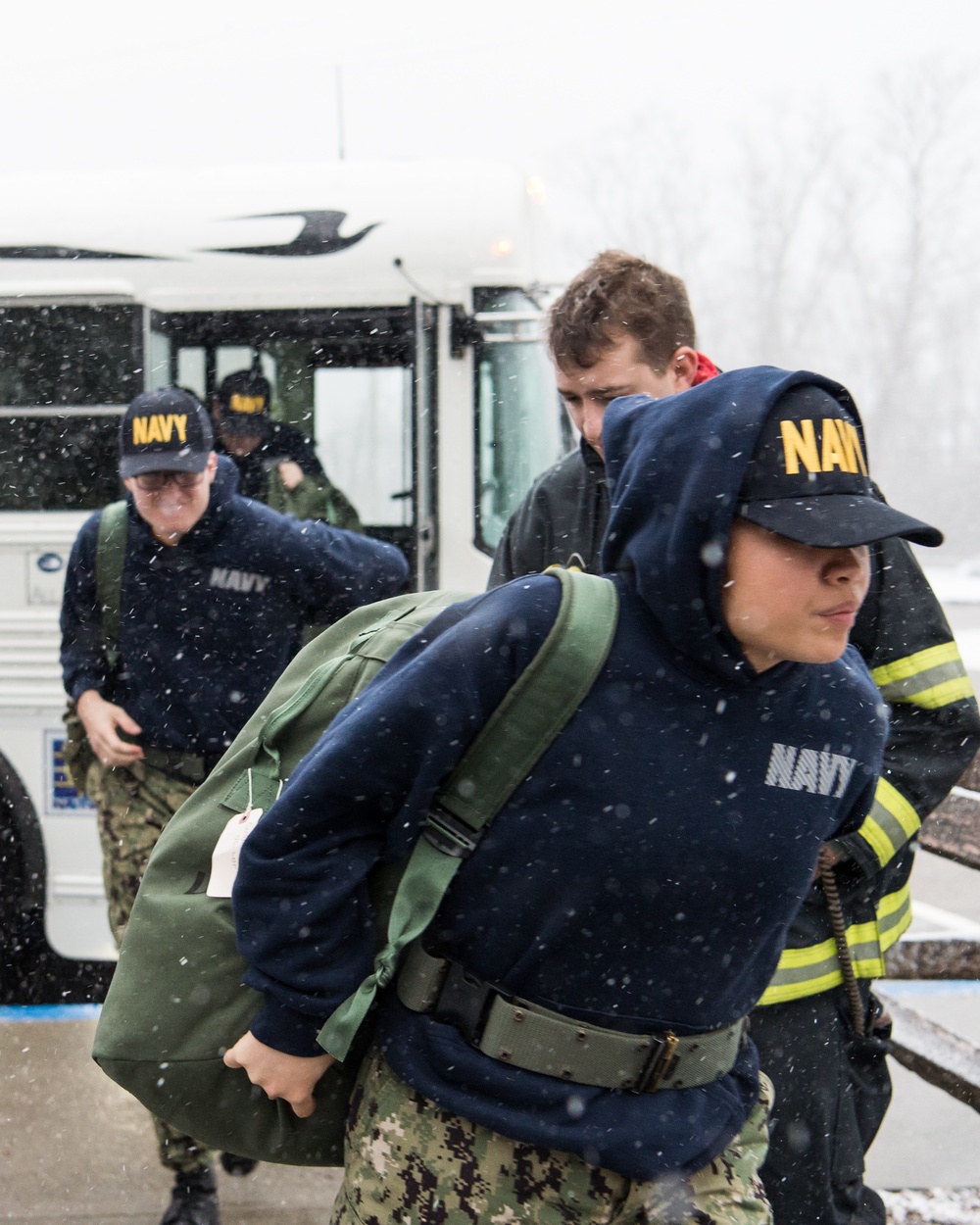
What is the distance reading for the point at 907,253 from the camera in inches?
1421

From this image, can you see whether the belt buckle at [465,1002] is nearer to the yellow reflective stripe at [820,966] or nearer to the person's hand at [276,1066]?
the person's hand at [276,1066]

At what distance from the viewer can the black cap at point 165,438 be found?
355cm

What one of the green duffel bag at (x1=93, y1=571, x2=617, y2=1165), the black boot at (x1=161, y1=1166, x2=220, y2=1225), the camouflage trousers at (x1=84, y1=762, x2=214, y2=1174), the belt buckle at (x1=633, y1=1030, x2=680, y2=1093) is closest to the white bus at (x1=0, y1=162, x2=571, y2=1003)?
the camouflage trousers at (x1=84, y1=762, x2=214, y2=1174)

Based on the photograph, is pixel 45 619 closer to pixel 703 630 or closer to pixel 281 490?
pixel 281 490

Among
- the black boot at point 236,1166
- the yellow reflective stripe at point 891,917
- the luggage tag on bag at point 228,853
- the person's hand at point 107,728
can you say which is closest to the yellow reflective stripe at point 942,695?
the yellow reflective stripe at point 891,917

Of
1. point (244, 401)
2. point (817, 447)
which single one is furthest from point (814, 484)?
point (244, 401)

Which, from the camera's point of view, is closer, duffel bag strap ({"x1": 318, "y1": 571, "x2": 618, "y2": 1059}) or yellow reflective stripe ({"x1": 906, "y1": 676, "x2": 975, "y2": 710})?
duffel bag strap ({"x1": 318, "y1": 571, "x2": 618, "y2": 1059})

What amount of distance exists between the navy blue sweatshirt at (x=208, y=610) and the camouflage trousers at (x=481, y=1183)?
6.63ft

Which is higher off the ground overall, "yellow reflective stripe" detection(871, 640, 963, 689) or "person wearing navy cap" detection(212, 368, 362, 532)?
"yellow reflective stripe" detection(871, 640, 963, 689)

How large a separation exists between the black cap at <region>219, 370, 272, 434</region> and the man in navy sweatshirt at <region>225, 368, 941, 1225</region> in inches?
145

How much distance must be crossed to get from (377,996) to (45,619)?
3432 mm

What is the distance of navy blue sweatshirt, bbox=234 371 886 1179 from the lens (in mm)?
1507

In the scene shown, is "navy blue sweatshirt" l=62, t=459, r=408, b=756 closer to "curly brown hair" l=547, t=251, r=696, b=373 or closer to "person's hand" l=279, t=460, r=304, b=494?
"person's hand" l=279, t=460, r=304, b=494

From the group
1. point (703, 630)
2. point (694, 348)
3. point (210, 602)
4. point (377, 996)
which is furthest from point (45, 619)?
point (703, 630)
